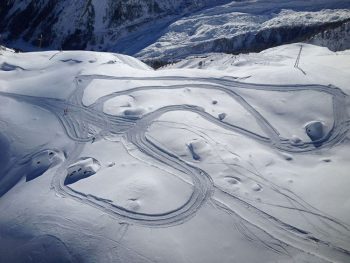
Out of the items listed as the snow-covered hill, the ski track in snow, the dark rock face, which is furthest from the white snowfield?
the dark rock face

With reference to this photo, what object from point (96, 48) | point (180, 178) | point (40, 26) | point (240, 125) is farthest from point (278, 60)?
point (40, 26)

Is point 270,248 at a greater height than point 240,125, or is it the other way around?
point 240,125

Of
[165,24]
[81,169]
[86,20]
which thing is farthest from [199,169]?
[86,20]

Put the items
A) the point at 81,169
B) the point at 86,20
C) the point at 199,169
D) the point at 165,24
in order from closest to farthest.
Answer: the point at 199,169 → the point at 81,169 → the point at 165,24 → the point at 86,20

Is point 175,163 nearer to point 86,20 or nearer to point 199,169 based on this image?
point 199,169

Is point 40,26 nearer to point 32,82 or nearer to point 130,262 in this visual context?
point 32,82

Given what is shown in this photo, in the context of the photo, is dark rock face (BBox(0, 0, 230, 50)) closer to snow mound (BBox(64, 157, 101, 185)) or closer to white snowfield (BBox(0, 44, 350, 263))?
white snowfield (BBox(0, 44, 350, 263))
